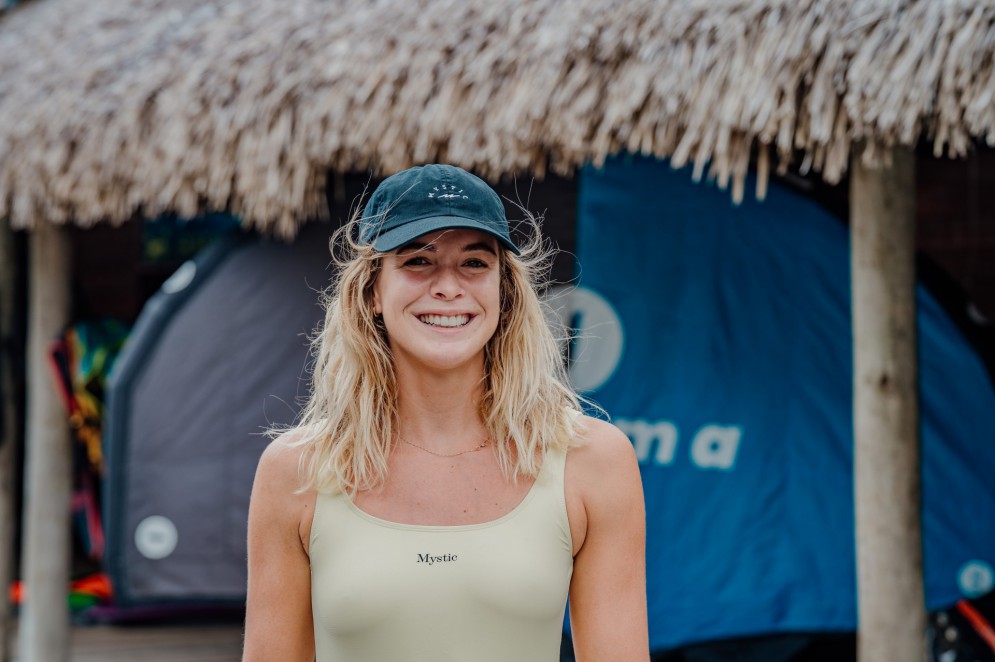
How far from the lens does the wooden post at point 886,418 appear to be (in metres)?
3.03

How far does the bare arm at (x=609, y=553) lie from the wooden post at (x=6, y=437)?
3.72m

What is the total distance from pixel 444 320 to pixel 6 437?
3650 mm

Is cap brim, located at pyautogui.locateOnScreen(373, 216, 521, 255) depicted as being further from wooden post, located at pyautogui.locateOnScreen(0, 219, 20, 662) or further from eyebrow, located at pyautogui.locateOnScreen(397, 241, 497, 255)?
wooden post, located at pyautogui.locateOnScreen(0, 219, 20, 662)

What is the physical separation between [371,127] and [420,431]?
7.08 ft

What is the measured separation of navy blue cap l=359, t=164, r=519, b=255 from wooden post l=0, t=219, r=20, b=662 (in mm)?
3558

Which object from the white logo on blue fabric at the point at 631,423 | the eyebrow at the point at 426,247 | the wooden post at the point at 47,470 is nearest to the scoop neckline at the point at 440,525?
the eyebrow at the point at 426,247

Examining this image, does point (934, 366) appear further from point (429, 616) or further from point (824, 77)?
point (429, 616)

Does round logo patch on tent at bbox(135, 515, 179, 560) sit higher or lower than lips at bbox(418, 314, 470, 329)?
lower

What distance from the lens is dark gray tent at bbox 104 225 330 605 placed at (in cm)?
411

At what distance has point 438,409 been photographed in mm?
1774

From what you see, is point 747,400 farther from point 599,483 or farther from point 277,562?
point 277,562

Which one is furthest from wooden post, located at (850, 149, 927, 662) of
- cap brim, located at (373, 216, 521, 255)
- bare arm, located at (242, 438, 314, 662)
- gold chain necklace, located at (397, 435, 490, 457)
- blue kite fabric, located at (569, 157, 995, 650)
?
bare arm, located at (242, 438, 314, 662)

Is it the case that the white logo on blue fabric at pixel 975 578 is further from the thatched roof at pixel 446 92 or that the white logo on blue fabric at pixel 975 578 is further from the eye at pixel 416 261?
the eye at pixel 416 261

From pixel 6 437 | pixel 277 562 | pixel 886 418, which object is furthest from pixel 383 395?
pixel 6 437
